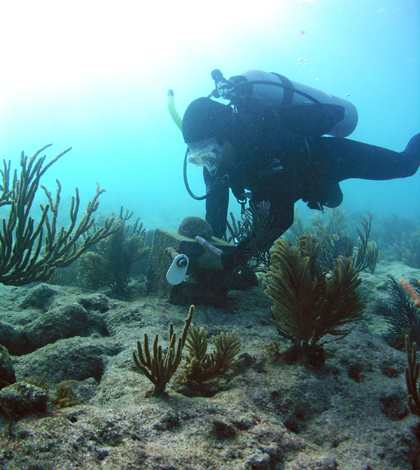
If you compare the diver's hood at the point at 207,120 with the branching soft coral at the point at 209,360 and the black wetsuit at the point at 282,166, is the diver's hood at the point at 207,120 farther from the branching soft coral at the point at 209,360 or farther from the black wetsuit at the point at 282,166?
the branching soft coral at the point at 209,360

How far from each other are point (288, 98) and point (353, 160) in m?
1.53

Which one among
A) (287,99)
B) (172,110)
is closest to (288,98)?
(287,99)

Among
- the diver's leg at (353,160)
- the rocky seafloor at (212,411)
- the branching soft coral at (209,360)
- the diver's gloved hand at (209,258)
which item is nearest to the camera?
the rocky seafloor at (212,411)

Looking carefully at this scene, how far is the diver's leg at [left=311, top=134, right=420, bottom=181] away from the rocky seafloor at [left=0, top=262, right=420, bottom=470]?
2.71 m

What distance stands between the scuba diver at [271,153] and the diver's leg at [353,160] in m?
0.02

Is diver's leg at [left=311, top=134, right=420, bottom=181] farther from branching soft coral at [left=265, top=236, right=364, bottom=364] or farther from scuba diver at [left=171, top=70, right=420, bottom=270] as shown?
branching soft coral at [left=265, top=236, right=364, bottom=364]

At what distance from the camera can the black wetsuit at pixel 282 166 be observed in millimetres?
3562

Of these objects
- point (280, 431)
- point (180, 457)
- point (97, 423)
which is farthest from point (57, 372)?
point (280, 431)

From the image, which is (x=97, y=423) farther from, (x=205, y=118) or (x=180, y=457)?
(x=205, y=118)

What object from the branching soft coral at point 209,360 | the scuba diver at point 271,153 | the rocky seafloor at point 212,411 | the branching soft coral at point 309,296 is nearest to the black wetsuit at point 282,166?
the scuba diver at point 271,153

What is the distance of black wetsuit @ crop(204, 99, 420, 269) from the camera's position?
11.7ft

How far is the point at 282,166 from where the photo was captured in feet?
11.5

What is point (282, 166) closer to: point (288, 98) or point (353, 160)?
point (288, 98)

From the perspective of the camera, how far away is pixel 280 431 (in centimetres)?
138
